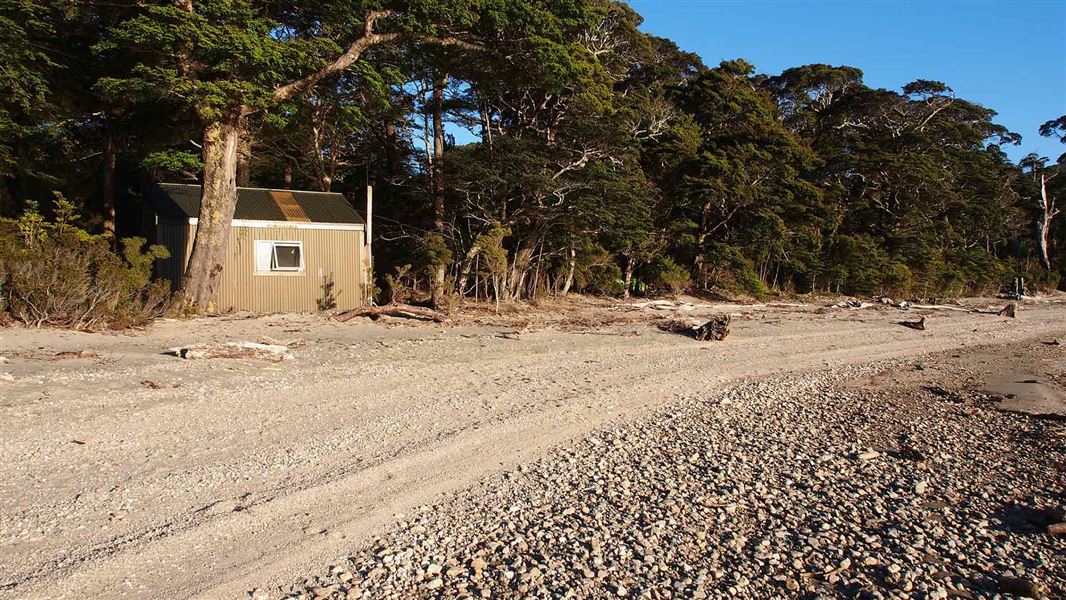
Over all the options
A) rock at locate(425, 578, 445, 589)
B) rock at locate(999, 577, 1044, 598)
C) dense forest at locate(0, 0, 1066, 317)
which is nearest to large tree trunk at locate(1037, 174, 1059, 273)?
dense forest at locate(0, 0, 1066, 317)

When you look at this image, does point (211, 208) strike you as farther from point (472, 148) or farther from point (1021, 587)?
point (1021, 587)

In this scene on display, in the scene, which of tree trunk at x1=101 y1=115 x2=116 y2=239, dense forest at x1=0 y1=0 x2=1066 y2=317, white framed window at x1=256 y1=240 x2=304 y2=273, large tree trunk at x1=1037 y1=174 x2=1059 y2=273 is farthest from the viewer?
large tree trunk at x1=1037 y1=174 x2=1059 y2=273

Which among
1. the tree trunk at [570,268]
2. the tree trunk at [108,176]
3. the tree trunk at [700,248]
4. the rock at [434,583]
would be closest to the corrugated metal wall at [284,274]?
the tree trunk at [108,176]

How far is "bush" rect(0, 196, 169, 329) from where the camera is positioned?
11078mm

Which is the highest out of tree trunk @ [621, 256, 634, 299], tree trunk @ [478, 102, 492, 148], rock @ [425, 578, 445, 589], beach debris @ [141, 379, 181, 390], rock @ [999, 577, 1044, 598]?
tree trunk @ [478, 102, 492, 148]

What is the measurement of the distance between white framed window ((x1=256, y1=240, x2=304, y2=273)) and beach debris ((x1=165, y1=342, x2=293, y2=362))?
281 inches

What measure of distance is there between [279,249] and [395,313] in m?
4.08

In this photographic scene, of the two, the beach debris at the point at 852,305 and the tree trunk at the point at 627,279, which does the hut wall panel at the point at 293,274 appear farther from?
the beach debris at the point at 852,305

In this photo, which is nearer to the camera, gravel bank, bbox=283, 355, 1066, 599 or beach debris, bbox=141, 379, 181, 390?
gravel bank, bbox=283, 355, 1066, 599

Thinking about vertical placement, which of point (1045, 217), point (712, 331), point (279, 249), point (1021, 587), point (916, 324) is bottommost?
point (1021, 587)

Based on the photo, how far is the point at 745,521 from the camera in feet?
16.7

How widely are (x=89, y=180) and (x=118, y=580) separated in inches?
888

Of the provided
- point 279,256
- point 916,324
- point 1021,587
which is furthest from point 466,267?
point 1021,587

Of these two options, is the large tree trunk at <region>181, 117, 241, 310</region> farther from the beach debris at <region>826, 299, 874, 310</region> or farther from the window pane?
the beach debris at <region>826, 299, 874, 310</region>
